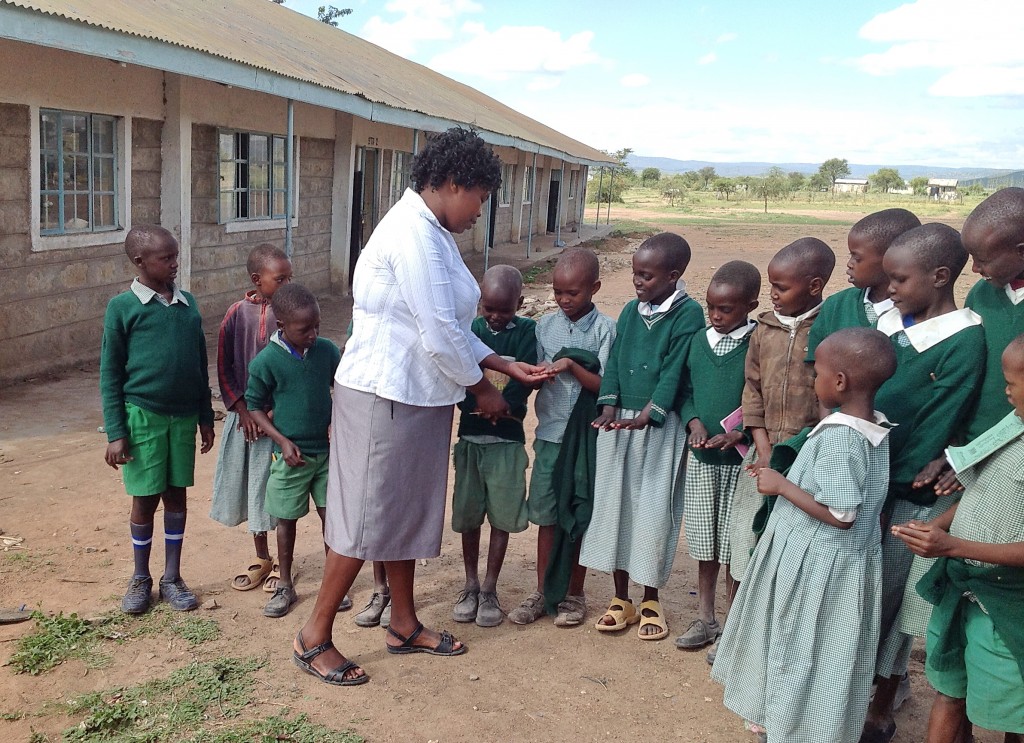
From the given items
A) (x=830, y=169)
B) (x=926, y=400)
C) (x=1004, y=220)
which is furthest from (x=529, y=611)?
(x=830, y=169)

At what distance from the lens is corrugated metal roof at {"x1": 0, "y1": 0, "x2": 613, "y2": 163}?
6012 millimetres

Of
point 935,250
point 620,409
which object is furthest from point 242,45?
point 935,250

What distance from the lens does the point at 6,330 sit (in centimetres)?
658

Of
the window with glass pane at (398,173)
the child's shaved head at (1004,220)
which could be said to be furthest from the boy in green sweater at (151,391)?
the window with glass pane at (398,173)

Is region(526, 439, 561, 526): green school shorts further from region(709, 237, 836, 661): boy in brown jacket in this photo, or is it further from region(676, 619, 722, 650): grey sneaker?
region(709, 237, 836, 661): boy in brown jacket

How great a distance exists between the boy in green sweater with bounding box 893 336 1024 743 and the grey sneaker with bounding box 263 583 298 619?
7.44ft

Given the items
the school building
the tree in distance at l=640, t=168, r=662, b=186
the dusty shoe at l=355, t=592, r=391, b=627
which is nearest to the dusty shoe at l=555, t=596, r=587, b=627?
the dusty shoe at l=355, t=592, r=391, b=627

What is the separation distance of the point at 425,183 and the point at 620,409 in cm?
110

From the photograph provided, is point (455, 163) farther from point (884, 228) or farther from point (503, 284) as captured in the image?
point (884, 228)

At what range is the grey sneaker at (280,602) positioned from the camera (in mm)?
3389

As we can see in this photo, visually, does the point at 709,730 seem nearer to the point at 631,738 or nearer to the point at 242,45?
the point at 631,738

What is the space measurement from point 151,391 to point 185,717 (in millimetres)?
1189

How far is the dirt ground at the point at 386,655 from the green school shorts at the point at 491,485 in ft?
1.41

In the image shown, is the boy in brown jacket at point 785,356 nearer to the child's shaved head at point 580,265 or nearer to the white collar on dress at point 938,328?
the white collar on dress at point 938,328
